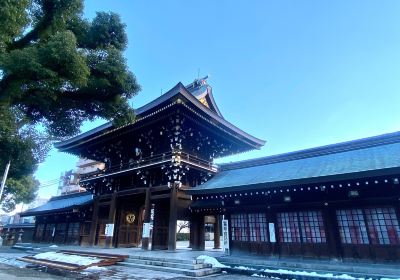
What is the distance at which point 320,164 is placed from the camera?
46.4 feet

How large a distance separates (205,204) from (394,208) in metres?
9.32

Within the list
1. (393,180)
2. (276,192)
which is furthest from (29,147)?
(393,180)

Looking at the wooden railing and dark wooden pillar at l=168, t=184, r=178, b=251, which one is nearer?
dark wooden pillar at l=168, t=184, r=178, b=251

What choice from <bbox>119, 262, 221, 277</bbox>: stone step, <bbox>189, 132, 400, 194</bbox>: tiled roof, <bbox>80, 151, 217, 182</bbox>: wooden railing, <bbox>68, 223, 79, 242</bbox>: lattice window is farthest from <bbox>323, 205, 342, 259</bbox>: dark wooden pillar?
<bbox>68, 223, 79, 242</bbox>: lattice window

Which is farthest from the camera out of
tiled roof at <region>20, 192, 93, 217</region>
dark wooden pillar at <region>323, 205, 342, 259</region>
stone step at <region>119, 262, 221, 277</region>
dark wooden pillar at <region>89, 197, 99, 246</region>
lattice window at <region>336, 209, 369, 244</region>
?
tiled roof at <region>20, 192, 93, 217</region>

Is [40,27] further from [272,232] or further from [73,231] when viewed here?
[73,231]

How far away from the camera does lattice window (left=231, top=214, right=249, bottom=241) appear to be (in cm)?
1391

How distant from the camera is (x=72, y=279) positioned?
9.52m

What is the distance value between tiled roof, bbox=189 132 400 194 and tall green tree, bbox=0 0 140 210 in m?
8.37

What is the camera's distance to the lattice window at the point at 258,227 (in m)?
13.3

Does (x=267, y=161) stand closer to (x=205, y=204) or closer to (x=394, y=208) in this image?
(x=205, y=204)

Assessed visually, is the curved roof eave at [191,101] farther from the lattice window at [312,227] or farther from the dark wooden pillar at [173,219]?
the lattice window at [312,227]

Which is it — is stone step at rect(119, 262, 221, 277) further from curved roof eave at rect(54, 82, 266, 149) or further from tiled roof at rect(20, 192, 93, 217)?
tiled roof at rect(20, 192, 93, 217)

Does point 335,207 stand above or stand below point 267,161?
below
